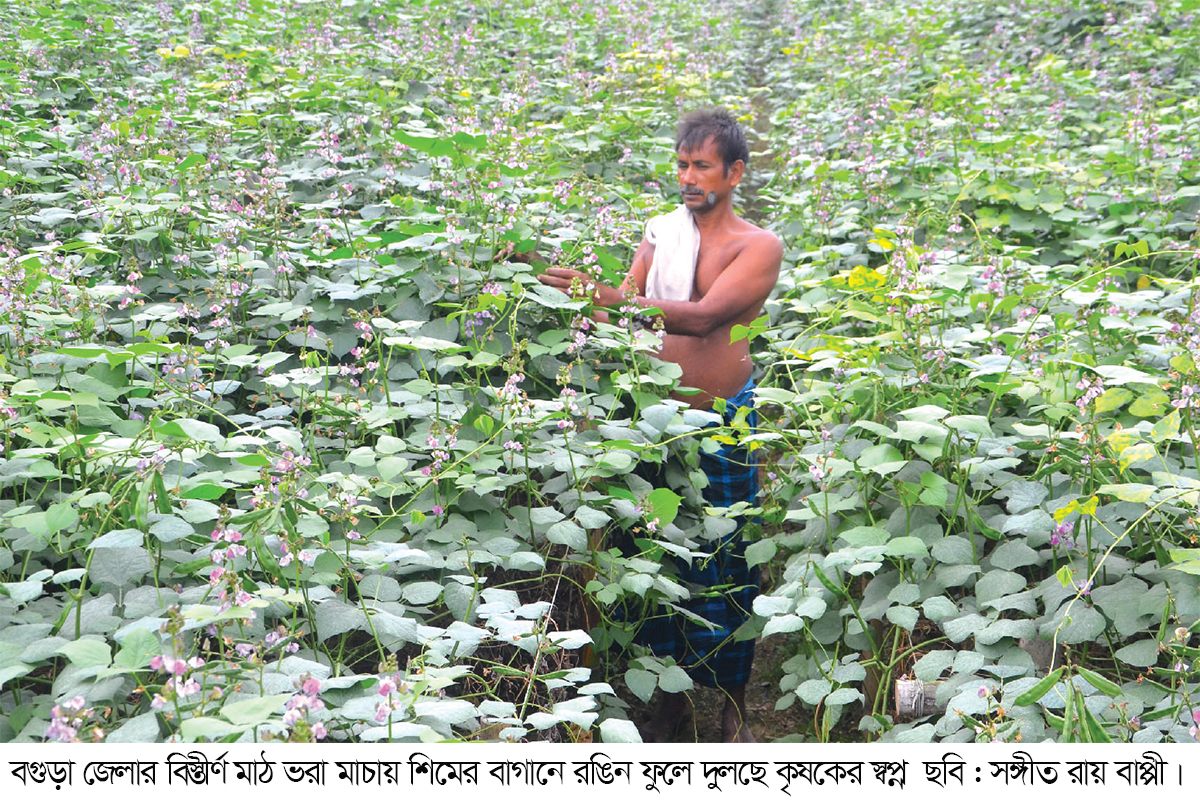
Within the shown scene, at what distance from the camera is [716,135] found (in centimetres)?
372

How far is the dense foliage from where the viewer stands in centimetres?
190

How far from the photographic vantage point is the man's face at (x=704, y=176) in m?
3.74

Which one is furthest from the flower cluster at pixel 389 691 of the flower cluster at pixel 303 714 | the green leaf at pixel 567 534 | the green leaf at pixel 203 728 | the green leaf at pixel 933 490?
the green leaf at pixel 933 490

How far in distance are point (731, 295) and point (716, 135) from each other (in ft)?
2.03

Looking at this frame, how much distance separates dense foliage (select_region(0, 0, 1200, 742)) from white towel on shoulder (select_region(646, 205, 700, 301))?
24 centimetres

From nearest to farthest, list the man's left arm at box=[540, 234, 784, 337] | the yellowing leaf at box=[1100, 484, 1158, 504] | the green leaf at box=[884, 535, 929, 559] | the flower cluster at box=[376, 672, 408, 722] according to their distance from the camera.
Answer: the flower cluster at box=[376, 672, 408, 722] < the yellowing leaf at box=[1100, 484, 1158, 504] < the green leaf at box=[884, 535, 929, 559] < the man's left arm at box=[540, 234, 784, 337]

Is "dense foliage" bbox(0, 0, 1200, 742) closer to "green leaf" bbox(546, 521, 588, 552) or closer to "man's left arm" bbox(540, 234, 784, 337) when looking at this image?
"green leaf" bbox(546, 521, 588, 552)

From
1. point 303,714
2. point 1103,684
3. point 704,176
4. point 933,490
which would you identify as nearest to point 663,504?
point 933,490

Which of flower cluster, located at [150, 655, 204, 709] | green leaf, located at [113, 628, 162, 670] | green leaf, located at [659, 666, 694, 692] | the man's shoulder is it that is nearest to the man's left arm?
the man's shoulder

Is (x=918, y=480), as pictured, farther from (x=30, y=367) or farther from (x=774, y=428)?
(x=30, y=367)

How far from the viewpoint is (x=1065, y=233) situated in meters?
5.11

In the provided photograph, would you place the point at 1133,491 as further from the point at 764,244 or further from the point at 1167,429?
the point at 764,244

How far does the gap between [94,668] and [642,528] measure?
1.46 m
